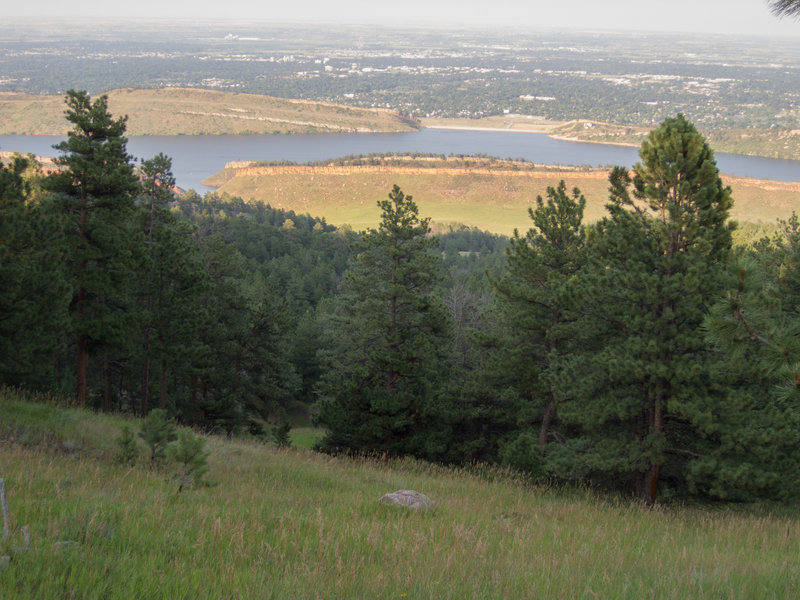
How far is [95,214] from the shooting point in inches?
655

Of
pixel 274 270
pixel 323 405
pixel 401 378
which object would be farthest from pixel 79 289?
pixel 274 270

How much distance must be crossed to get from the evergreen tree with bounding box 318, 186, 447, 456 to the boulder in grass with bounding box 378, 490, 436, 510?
866 centimetres

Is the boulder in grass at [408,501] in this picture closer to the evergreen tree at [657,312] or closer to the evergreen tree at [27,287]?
the evergreen tree at [657,312]

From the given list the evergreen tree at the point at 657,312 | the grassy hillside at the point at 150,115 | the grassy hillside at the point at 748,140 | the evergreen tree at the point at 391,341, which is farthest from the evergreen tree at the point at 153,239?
the grassy hillside at the point at 748,140

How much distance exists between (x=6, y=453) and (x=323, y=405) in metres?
10.3

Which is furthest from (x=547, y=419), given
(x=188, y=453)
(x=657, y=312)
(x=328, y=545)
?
(x=328, y=545)

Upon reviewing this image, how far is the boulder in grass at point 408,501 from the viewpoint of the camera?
8.02 metres

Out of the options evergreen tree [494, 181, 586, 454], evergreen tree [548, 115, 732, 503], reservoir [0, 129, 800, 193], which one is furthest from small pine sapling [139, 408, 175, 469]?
reservoir [0, 129, 800, 193]

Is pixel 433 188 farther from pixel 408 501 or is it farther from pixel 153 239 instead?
pixel 408 501

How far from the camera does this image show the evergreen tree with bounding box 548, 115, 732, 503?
11586mm

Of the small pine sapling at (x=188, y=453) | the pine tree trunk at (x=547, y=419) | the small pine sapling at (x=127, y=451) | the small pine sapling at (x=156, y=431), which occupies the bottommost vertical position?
the pine tree trunk at (x=547, y=419)

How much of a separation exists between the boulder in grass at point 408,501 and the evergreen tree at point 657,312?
196 inches

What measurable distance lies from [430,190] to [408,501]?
115 m

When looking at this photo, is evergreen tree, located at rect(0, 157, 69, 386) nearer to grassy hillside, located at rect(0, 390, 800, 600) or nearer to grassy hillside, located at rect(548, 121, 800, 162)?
grassy hillside, located at rect(0, 390, 800, 600)
